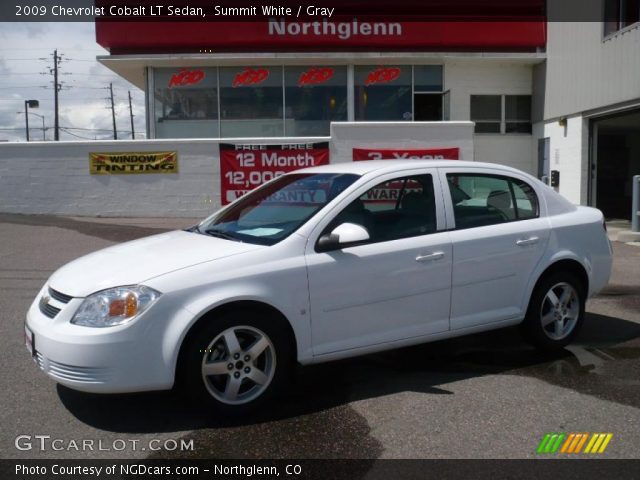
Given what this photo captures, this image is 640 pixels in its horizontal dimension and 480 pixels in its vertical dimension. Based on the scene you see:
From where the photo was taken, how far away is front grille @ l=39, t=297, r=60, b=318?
4147mm

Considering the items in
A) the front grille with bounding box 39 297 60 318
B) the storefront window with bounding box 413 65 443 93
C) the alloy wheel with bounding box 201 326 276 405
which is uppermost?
the storefront window with bounding box 413 65 443 93

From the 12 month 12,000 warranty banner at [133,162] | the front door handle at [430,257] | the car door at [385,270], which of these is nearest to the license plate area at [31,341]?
the car door at [385,270]

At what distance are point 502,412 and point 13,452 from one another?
298 cm

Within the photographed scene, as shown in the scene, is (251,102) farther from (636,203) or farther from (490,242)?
(490,242)

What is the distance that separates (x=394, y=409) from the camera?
4320mm

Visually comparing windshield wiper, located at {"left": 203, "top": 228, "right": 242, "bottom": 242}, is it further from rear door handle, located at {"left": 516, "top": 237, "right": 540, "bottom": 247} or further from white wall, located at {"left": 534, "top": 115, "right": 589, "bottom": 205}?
white wall, located at {"left": 534, "top": 115, "right": 589, "bottom": 205}

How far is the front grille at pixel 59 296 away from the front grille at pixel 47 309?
6 cm

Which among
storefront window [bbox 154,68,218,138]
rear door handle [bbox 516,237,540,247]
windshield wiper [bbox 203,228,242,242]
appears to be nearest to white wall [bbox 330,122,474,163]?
storefront window [bbox 154,68,218,138]

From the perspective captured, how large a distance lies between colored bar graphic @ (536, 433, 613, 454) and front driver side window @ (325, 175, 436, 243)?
1.70 metres

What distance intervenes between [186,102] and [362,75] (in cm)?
538

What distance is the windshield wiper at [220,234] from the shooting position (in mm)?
4662

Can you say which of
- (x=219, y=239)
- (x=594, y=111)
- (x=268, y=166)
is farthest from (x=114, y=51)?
(x=219, y=239)

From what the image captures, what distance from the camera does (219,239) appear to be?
467 centimetres

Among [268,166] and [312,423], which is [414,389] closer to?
[312,423]
